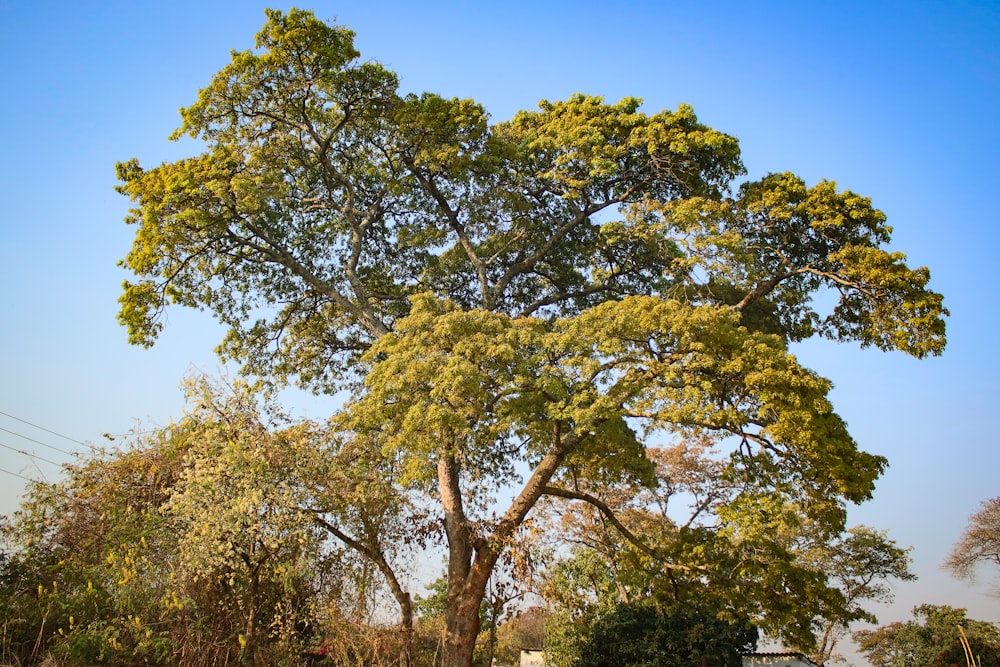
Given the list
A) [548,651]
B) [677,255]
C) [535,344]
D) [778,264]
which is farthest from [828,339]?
[548,651]

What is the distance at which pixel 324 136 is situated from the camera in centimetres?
1377

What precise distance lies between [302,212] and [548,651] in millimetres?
12840

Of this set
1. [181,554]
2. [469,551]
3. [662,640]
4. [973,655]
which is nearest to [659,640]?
[662,640]

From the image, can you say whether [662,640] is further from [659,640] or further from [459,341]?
[459,341]

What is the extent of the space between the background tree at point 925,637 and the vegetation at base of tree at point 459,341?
1450cm

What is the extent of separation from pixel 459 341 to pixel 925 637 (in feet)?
73.0

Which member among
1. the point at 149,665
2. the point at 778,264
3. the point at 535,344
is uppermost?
the point at 778,264

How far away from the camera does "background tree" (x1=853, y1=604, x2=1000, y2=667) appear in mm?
23000

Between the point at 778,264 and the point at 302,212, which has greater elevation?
the point at 302,212

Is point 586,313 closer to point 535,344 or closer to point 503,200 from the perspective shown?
point 535,344

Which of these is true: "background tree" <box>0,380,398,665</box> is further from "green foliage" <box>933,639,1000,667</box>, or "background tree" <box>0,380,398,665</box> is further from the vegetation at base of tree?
"green foliage" <box>933,639,1000,667</box>

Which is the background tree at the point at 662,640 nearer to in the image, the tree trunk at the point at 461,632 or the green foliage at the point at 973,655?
the tree trunk at the point at 461,632

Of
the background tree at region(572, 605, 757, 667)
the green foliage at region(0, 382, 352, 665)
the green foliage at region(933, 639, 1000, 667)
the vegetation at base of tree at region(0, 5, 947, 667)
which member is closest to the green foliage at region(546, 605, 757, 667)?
the background tree at region(572, 605, 757, 667)

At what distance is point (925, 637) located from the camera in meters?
24.0
